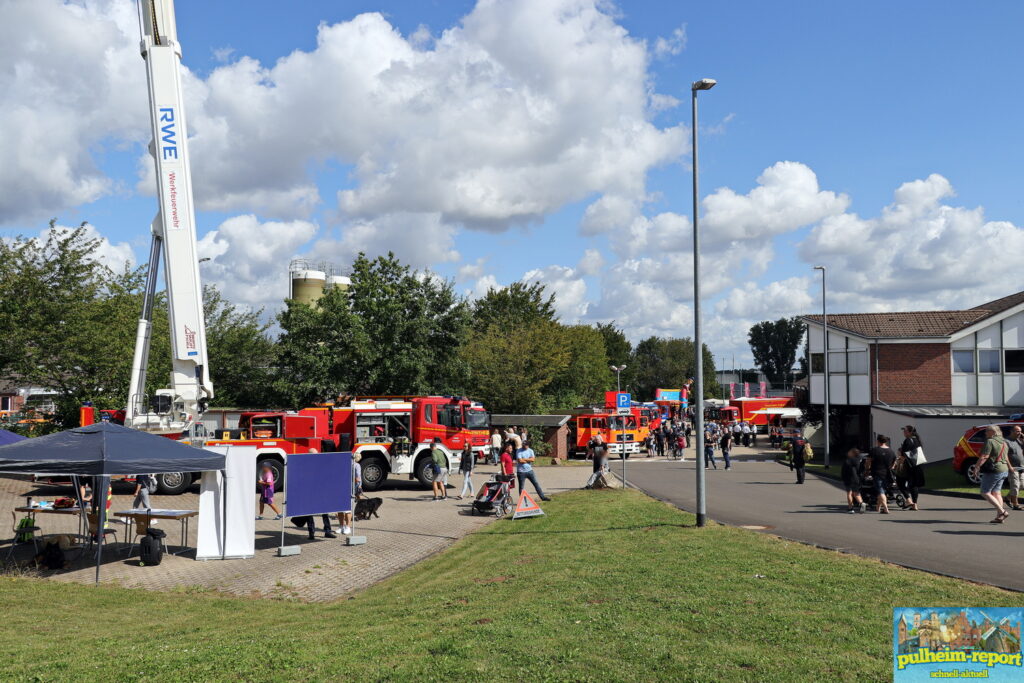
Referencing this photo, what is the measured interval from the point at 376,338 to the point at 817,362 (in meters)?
22.3

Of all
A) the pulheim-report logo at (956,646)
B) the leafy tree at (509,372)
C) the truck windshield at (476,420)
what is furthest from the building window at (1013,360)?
the pulheim-report logo at (956,646)

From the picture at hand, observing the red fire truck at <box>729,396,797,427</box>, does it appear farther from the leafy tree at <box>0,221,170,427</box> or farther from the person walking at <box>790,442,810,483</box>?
the leafy tree at <box>0,221,170,427</box>

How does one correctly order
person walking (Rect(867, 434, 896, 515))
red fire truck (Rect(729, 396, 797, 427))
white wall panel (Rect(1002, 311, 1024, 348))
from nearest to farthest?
person walking (Rect(867, 434, 896, 515))
white wall panel (Rect(1002, 311, 1024, 348))
red fire truck (Rect(729, 396, 797, 427))

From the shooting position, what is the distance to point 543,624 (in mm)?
7750

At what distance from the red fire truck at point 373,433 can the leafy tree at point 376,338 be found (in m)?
11.3

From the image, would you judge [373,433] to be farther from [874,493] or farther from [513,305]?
[513,305]

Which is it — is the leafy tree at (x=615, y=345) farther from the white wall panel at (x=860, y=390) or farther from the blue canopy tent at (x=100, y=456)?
the blue canopy tent at (x=100, y=456)

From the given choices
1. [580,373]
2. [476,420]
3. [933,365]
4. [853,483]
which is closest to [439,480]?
[476,420]

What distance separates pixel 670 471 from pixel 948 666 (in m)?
27.8

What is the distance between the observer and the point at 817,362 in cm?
4050

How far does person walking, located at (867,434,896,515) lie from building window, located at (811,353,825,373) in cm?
2410

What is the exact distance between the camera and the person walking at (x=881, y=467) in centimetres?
1681

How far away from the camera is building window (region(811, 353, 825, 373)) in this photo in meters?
40.2

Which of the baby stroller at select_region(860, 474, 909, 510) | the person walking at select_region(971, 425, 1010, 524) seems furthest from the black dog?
the person walking at select_region(971, 425, 1010, 524)
